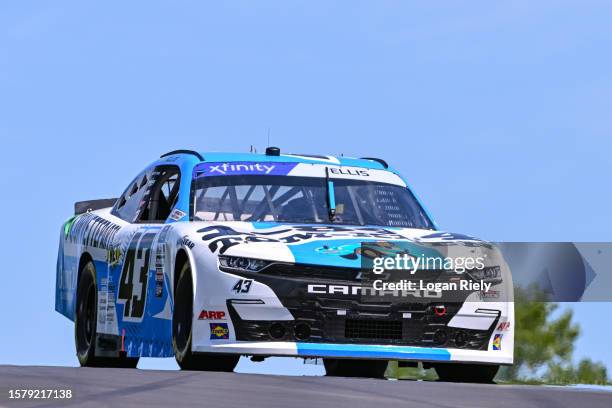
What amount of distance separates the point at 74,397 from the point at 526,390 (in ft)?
8.49

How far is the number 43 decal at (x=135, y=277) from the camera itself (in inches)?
471

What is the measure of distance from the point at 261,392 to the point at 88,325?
5807mm

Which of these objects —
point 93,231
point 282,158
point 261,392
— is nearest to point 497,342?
point 282,158

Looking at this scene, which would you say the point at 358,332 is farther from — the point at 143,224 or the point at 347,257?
the point at 143,224

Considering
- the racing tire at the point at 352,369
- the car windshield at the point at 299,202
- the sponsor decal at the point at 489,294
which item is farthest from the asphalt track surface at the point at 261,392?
the racing tire at the point at 352,369

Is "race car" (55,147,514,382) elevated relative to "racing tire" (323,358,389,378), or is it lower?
elevated

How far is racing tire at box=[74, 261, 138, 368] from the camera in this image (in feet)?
43.5

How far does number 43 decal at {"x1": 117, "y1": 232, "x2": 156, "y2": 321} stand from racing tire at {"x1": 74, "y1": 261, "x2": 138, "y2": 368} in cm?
81

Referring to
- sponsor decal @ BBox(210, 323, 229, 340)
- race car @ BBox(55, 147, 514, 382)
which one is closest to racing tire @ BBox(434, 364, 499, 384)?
race car @ BBox(55, 147, 514, 382)

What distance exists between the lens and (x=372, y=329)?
10.6 m

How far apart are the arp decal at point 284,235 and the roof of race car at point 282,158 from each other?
4.73ft

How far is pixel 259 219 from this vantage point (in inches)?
463

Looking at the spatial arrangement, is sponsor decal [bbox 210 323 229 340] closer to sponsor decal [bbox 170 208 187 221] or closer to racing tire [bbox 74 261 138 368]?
sponsor decal [bbox 170 208 187 221]

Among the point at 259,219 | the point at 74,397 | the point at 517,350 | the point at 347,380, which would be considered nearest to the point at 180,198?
the point at 259,219
